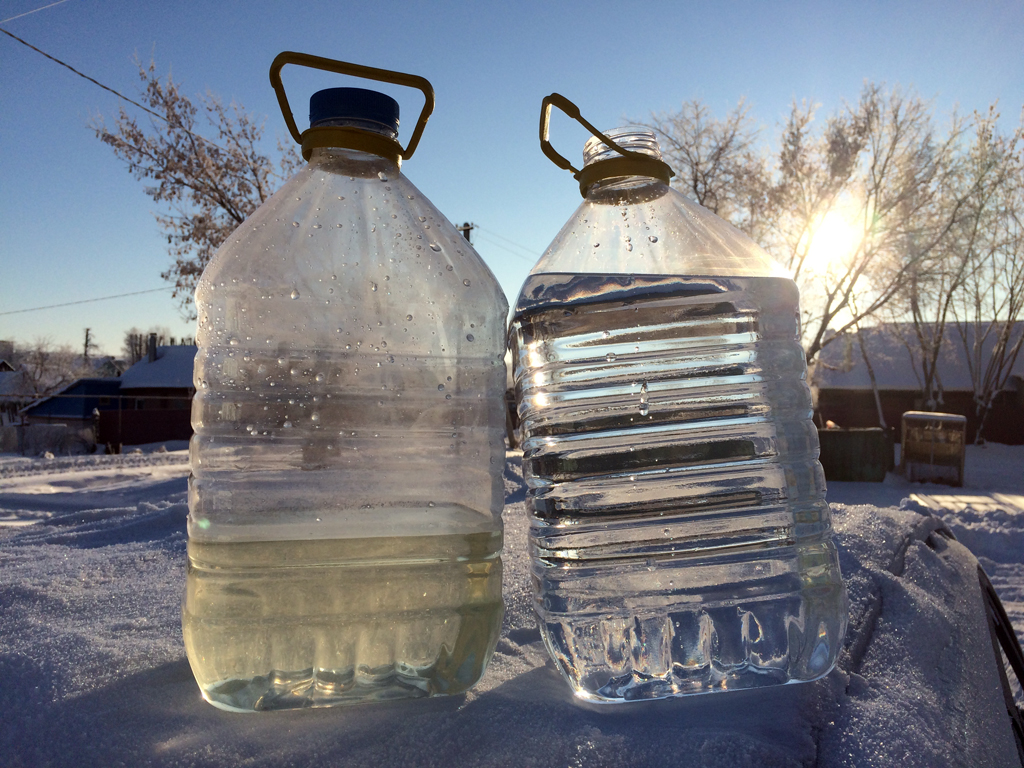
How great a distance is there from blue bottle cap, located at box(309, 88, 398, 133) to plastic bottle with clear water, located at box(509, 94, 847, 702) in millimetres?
295

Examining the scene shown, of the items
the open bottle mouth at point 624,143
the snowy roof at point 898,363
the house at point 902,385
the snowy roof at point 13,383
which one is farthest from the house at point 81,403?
the open bottle mouth at point 624,143

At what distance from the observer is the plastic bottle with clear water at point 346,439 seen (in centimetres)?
85

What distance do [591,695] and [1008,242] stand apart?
71.1 ft

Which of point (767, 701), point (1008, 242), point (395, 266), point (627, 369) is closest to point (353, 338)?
point (395, 266)

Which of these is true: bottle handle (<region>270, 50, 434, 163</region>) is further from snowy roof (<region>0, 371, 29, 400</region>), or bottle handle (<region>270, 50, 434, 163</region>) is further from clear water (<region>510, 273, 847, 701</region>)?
snowy roof (<region>0, 371, 29, 400</region>)

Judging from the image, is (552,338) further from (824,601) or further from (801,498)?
(824,601)

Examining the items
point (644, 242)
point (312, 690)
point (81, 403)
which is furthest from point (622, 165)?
point (81, 403)

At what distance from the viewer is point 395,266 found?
994 millimetres

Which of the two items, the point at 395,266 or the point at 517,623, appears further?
the point at 517,623

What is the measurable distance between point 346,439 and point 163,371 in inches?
1273

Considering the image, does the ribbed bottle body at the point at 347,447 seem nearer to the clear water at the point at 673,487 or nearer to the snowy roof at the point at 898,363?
the clear water at the point at 673,487

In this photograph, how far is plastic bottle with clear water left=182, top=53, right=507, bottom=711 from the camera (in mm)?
848

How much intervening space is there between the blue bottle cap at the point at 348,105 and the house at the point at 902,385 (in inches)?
863

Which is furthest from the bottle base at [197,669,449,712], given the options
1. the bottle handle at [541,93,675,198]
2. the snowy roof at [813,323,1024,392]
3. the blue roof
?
Result: the blue roof
